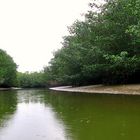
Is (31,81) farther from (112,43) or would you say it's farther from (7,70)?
(112,43)

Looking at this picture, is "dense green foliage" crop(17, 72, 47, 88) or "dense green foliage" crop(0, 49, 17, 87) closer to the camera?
"dense green foliage" crop(0, 49, 17, 87)

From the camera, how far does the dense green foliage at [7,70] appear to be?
3067 inches

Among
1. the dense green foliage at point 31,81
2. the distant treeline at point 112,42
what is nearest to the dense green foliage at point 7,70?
the dense green foliage at point 31,81

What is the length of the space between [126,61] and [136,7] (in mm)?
5734

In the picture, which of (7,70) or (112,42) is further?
(7,70)

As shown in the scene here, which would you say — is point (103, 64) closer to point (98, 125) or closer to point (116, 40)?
point (116, 40)

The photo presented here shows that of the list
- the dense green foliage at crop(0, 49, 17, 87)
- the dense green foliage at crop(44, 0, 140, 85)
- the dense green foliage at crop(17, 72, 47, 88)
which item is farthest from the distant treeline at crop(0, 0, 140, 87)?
the dense green foliage at crop(17, 72, 47, 88)

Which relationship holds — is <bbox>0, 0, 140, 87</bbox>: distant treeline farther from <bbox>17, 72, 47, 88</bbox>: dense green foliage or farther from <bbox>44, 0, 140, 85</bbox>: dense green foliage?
<bbox>17, 72, 47, 88</bbox>: dense green foliage

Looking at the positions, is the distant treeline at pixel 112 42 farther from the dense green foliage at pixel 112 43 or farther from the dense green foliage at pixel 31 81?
the dense green foliage at pixel 31 81

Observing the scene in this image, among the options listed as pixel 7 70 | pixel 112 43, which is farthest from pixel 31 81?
pixel 112 43

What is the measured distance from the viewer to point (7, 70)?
80.4 meters

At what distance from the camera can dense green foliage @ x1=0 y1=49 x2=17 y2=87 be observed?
3067 inches

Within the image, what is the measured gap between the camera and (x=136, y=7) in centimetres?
2514

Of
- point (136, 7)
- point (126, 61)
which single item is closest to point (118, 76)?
point (126, 61)
